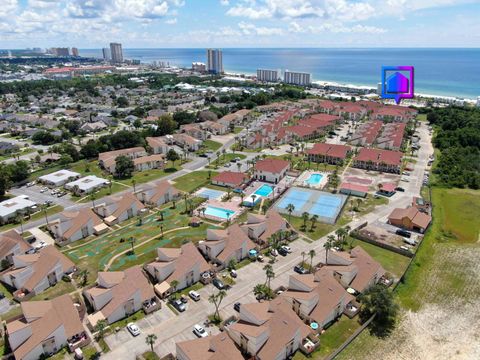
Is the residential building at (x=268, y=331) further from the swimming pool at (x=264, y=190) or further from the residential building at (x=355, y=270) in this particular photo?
the swimming pool at (x=264, y=190)

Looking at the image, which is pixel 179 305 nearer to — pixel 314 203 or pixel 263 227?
pixel 263 227

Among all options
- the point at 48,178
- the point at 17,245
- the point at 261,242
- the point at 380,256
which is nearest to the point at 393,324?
the point at 380,256

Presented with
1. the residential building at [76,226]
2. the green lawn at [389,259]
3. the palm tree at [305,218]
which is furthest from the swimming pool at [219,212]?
the green lawn at [389,259]

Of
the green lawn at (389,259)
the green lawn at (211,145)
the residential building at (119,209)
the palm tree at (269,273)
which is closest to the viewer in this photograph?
the palm tree at (269,273)

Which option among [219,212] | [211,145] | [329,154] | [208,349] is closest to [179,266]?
[208,349]

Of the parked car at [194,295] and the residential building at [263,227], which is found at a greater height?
the residential building at [263,227]

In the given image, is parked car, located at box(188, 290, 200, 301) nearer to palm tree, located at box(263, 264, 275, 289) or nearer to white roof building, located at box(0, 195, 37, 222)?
palm tree, located at box(263, 264, 275, 289)
